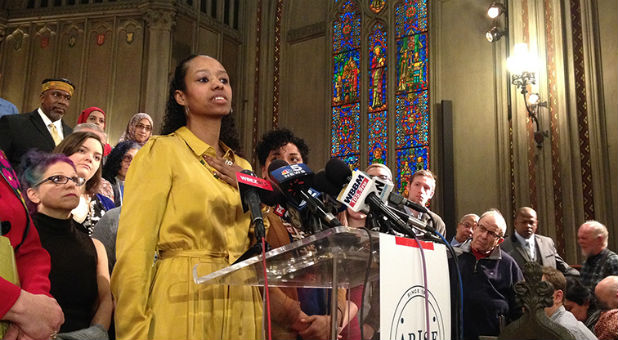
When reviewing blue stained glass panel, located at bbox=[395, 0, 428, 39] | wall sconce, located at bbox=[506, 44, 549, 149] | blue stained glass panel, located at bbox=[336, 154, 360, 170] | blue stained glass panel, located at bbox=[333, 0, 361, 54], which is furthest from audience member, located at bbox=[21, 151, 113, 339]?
blue stained glass panel, located at bbox=[333, 0, 361, 54]

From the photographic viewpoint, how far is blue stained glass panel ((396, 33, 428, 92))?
768cm

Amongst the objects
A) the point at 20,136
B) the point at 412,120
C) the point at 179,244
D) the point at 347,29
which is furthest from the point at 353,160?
the point at 179,244

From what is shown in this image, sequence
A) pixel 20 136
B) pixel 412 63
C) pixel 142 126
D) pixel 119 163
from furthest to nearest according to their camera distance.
→ pixel 412 63 → pixel 142 126 → pixel 20 136 → pixel 119 163

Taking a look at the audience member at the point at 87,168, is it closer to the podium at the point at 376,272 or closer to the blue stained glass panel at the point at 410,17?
the podium at the point at 376,272

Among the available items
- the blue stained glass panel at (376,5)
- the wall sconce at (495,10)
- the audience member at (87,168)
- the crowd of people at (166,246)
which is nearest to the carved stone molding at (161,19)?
the blue stained glass panel at (376,5)

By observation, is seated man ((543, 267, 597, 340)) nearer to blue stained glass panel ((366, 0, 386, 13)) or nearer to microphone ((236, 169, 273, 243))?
microphone ((236, 169, 273, 243))

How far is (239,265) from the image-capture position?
4.25 feet

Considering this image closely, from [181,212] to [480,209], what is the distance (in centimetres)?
564

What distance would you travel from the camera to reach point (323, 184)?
1.49 m

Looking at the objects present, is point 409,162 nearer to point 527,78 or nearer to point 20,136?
point 527,78

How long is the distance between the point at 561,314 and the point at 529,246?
7.14 ft

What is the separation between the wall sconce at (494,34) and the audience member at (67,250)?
5.57 m

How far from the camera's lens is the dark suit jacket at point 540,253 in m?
5.01

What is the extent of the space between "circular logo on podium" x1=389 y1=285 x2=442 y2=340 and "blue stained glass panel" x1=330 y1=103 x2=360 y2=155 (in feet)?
21.9
